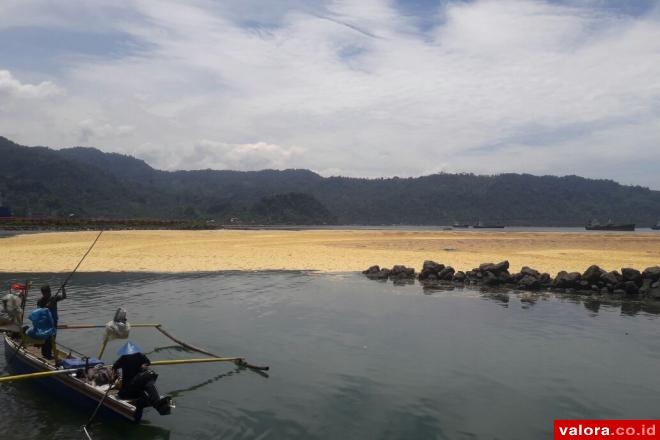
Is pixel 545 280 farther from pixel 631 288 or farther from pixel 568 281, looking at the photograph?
pixel 631 288

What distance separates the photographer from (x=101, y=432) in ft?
31.2

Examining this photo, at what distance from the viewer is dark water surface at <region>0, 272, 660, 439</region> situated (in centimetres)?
1023

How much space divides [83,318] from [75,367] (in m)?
9.12

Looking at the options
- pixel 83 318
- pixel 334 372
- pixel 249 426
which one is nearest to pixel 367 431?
pixel 249 426

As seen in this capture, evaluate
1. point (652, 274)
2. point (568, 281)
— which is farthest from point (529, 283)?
point (652, 274)

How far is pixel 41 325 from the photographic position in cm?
1238

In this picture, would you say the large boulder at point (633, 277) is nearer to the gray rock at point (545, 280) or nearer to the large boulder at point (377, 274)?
the gray rock at point (545, 280)

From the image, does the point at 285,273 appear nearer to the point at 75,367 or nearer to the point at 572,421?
the point at 75,367

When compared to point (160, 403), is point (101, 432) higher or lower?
lower

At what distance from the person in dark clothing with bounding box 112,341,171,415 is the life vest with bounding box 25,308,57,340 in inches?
153

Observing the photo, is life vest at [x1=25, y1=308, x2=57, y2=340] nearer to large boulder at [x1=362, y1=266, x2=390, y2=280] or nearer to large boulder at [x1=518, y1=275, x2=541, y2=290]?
large boulder at [x1=362, y1=266, x2=390, y2=280]

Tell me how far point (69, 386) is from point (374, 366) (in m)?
8.23

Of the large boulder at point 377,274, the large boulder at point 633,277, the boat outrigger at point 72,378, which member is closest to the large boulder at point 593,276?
the large boulder at point 633,277

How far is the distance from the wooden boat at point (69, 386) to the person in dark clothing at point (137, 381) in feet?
0.73
